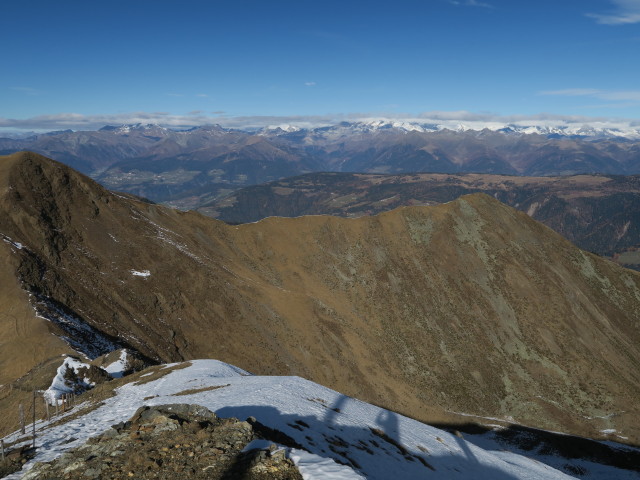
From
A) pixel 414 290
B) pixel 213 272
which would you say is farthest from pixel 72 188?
pixel 414 290

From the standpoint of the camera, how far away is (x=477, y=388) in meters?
77.7

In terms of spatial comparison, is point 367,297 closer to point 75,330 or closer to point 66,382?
point 75,330

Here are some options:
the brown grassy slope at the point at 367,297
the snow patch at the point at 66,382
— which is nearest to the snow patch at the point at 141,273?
the brown grassy slope at the point at 367,297

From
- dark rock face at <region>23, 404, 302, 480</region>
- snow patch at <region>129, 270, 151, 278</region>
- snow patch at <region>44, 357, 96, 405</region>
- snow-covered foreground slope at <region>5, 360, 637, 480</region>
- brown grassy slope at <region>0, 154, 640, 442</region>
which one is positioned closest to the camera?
dark rock face at <region>23, 404, 302, 480</region>

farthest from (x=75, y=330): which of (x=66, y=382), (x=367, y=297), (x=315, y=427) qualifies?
(x=367, y=297)

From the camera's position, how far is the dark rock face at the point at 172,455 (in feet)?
44.2

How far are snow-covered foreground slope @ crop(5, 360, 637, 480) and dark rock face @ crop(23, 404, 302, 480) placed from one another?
136 centimetres

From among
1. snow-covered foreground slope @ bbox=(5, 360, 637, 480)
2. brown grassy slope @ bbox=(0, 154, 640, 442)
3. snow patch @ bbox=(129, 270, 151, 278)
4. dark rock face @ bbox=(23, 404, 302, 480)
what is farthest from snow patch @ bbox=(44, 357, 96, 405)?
snow patch @ bbox=(129, 270, 151, 278)

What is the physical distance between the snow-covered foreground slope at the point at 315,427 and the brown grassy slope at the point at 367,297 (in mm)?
28890

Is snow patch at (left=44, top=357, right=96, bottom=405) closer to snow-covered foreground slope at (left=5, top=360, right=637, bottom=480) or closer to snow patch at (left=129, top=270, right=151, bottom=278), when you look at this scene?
snow-covered foreground slope at (left=5, top=360, right=637, bottom=480)

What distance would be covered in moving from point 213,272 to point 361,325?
100ft

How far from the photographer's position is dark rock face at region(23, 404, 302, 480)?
13.5 meters

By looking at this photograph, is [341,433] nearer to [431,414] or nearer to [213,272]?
[431,414]

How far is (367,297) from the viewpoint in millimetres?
89938
